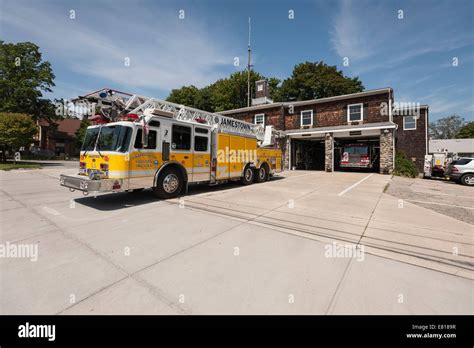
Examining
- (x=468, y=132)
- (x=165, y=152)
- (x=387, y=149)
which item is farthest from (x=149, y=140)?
(x=468, y=132)

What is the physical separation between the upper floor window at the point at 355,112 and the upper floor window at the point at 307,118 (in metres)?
3.39

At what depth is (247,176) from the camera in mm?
10969

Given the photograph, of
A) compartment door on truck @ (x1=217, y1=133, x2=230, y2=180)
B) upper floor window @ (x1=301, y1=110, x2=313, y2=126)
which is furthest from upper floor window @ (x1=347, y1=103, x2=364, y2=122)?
compartment door on truck @ (x1=217, y1=133, x2=230, y2=180)

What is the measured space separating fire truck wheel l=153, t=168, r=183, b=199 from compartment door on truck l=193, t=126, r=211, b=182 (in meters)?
0.74

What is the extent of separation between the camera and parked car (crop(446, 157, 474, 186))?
1259 cm

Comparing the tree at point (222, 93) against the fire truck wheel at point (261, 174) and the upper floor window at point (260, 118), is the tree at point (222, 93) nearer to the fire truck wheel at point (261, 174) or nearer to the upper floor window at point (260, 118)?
the upper floor window at point (260, 118)

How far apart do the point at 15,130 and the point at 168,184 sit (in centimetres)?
2572

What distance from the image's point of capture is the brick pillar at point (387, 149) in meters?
17.4

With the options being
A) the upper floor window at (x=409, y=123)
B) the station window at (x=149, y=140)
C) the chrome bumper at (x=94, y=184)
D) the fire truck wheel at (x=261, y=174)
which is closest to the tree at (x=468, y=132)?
the upper floor window at (x=409, y=123)

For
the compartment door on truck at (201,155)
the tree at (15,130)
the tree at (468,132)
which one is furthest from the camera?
the tree at (468,132)

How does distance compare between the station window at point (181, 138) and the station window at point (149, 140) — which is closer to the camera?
the station window at point (149, 140)

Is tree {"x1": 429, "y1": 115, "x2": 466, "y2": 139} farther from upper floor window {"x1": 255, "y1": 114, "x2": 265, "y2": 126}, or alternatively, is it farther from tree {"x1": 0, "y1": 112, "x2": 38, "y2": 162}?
tree {"x1": 0, "y1": 112, "x2": 38, "y2": 162}

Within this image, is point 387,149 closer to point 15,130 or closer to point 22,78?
point 15,130
